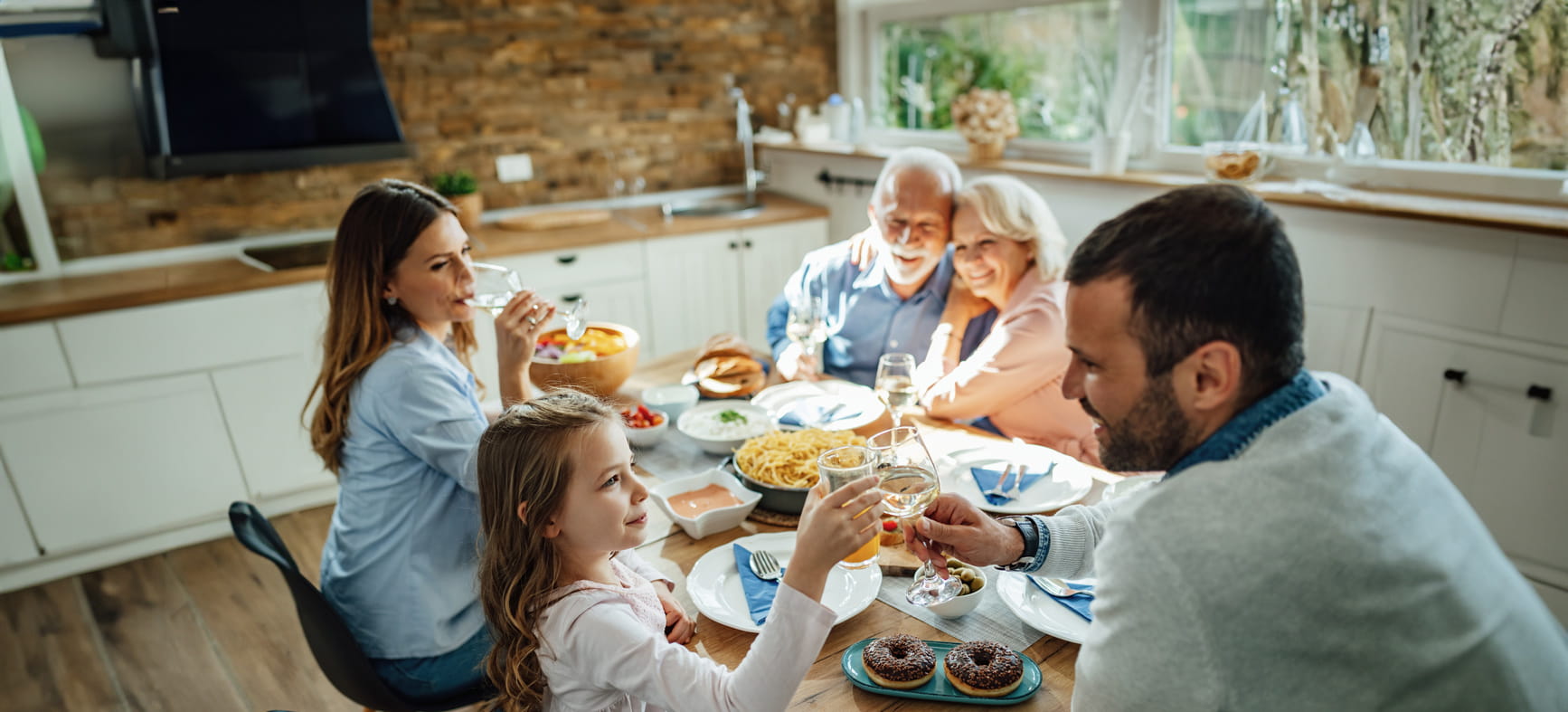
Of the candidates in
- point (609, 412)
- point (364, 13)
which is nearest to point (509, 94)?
point (364, 13)

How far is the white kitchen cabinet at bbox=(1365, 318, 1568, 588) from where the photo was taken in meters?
2.06

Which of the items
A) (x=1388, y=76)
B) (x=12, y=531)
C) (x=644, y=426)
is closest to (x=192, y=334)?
(x=12, y=531)

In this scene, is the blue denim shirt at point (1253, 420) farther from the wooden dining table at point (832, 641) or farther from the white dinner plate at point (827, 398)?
the white dinner plate at point (827, 398)

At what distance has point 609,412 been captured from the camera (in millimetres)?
1228

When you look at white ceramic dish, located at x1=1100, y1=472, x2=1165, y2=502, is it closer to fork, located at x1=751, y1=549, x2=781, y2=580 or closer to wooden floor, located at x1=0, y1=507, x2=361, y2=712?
fork, located at x1=751, y1=549, x2=781, y2=580

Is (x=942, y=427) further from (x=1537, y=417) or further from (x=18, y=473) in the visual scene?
(x=18, y=473)

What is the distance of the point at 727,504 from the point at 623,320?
7.81 feet

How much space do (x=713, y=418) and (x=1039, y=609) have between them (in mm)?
899

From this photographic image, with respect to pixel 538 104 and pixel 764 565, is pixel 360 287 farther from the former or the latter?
pixel 538 104

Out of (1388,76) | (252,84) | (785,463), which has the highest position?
(252,84)

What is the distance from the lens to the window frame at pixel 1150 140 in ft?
7.55

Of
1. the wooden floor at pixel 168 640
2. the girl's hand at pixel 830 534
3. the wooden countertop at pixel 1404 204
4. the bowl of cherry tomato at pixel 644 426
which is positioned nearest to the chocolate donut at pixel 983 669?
the girl's hand at pixel 830 534

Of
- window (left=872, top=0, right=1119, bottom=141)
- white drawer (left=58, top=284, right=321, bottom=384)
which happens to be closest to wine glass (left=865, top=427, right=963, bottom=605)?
window (left=872, top=0, right=1119, bottom=141)

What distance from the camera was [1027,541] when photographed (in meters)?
1.23
